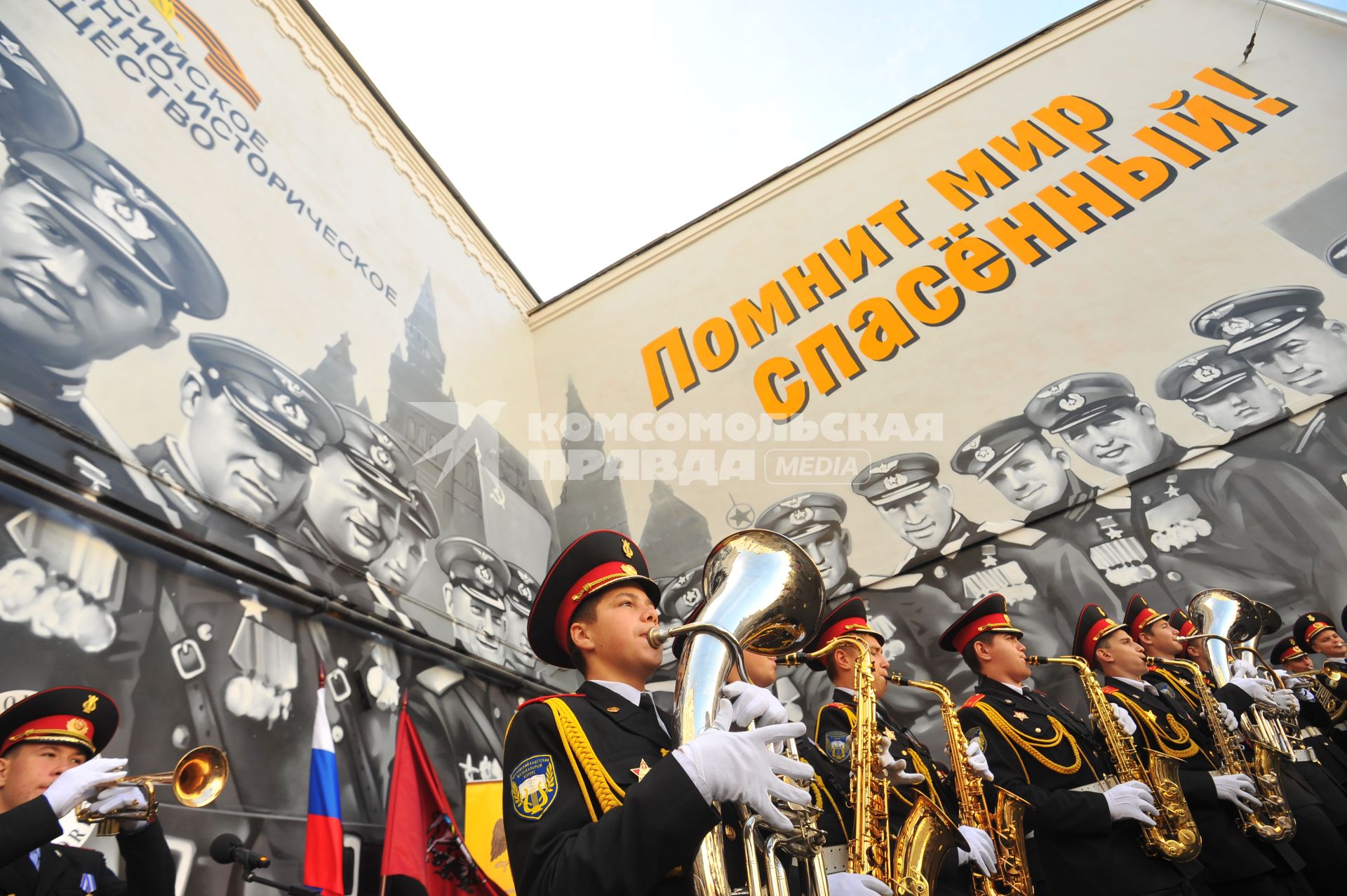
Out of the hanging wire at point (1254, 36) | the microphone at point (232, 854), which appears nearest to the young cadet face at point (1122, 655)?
the microphone at point (232, 854)

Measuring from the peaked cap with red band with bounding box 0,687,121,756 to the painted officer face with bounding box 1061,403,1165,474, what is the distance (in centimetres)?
685

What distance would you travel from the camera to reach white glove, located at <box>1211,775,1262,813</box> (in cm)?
399

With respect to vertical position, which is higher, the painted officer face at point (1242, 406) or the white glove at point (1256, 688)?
the painted officer face at point (1242, 406)

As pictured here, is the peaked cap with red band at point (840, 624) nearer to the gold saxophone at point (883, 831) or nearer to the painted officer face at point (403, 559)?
the gold saxophone at point (883, 831)

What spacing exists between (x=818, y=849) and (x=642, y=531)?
6629mm

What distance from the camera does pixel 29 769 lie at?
2.70 meters

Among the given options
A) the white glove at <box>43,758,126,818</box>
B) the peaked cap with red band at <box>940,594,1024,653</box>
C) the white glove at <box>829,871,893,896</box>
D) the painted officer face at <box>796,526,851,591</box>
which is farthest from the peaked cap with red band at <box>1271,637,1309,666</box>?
the white glove at <box>43,758,126,818</box>

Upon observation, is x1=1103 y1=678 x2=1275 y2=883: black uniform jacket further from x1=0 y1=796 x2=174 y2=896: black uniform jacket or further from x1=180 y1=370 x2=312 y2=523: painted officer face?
x1=180 y1=370 x2=312 y2=523: painted officer face

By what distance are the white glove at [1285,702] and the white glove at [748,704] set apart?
4.38 metres

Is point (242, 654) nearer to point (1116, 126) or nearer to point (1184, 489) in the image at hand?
point (1184, 489)

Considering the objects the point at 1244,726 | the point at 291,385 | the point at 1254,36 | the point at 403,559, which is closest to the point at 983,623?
the point at 1244,726

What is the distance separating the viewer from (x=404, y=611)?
18.9 feet

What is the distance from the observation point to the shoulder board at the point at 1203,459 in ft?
21.3

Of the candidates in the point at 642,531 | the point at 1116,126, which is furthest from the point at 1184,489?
the point at 642,531
